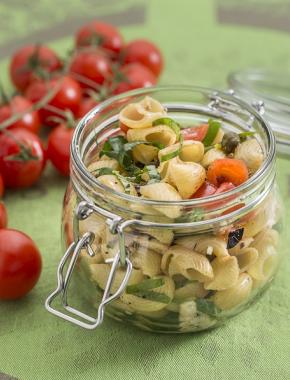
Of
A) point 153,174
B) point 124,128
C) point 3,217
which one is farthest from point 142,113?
point 3,217

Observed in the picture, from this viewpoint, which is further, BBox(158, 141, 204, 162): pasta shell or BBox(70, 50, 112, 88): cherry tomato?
BBox(70, 50, 112, 88): cherry tomato

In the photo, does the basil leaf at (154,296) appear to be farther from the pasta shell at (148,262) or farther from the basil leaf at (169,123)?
the basil leaf at (169,123)

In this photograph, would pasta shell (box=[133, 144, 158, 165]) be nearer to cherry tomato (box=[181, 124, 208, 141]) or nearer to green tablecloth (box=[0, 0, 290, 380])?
cherry tomato (box=[181, 124, 208, 141])

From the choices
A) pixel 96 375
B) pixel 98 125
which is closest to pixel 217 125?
pixel 98 125

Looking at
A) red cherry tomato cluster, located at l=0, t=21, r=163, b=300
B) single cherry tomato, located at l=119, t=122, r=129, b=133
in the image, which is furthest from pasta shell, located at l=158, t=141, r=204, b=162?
red cherry tomato cluster, located at l=0, t=21, r=163, b=300

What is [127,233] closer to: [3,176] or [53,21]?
[3,176]

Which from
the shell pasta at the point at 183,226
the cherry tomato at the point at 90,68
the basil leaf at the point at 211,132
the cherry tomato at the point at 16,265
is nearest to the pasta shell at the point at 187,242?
the shell pasta at the point at 183,226

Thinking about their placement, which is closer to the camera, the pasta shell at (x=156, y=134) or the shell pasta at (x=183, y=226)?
the shell pasta at (x=183, y=226)

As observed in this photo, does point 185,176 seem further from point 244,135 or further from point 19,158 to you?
point 19,158
